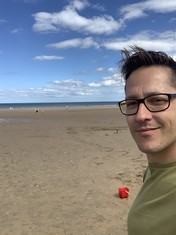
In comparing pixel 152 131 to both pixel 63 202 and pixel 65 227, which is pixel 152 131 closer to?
pixel 65 227

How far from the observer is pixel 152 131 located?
5.74 ft

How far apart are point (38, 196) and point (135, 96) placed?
5.05 m

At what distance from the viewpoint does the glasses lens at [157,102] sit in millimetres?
1732

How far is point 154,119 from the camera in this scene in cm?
175

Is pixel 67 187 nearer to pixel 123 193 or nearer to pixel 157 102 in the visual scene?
pixel 123 193

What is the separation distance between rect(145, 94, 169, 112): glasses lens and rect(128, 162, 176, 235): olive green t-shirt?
1.09ft

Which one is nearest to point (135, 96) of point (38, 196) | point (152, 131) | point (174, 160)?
point (152, 131)

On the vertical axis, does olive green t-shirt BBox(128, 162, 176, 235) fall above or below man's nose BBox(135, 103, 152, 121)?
below

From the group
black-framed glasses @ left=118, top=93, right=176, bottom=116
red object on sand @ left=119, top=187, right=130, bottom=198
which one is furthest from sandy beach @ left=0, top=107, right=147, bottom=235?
black-framed glasses @ left=118, top=93, right=176, bottom=116

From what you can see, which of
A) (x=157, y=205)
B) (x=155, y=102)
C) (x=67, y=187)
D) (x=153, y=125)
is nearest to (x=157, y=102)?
(x=155, y=102)

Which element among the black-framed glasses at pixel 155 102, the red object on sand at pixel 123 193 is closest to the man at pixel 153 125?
the black-framed glasses at pixel 155 102

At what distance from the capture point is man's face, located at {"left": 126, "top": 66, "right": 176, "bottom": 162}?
173 centimetres

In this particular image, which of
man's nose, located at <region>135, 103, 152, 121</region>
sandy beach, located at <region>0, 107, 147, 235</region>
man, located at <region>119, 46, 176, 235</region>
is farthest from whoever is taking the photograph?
sandy beach, located at <region>0, 107, 147, 235</region>

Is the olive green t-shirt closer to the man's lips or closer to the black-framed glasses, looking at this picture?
the man's lips
